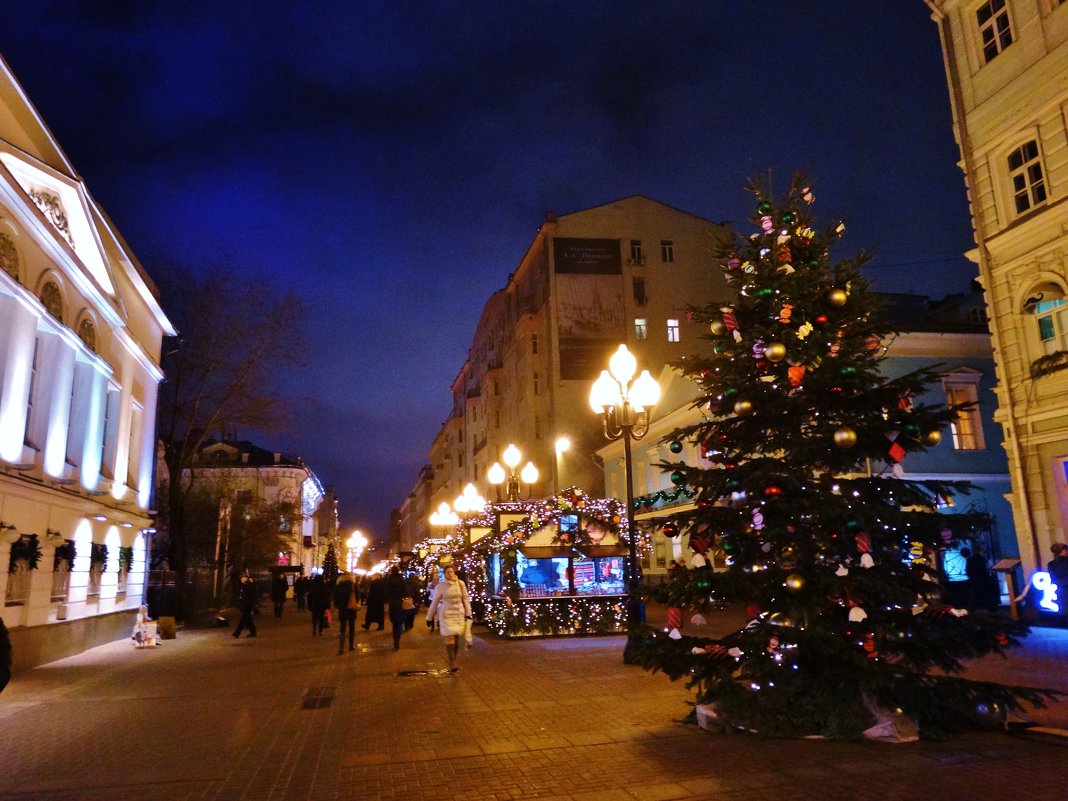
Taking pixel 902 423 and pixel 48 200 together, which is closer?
pixel 902 423

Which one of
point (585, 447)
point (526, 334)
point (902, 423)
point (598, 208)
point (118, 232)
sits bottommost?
point (902, 423)

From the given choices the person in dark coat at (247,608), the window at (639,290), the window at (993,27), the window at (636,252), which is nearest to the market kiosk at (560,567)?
the person in dark coat at (247,608)

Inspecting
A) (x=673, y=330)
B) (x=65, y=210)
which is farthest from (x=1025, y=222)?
(x=673, y=330)

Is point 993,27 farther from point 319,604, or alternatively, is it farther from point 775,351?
point 319,604

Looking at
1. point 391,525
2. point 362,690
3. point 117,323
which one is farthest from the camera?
point 391,525

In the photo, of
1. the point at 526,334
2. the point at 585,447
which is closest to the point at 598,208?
the point at 526,334

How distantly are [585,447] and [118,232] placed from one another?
26927mm

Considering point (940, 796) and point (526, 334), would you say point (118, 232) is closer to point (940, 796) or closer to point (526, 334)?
point (940, 796)

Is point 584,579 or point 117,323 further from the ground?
point 117,323

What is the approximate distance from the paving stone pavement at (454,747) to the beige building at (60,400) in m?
3.51

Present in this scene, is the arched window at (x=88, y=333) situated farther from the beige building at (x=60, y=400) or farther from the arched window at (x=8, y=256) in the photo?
the arched window at (x=8, y=256)

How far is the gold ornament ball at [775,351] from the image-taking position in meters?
7.45

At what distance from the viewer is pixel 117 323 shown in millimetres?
20766

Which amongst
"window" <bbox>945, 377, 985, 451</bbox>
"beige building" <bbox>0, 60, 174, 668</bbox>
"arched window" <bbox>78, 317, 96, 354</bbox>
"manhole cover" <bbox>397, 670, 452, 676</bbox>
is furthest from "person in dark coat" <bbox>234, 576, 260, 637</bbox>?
"window" <bbox>945, 377, 985, 451</bbox>
